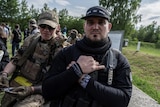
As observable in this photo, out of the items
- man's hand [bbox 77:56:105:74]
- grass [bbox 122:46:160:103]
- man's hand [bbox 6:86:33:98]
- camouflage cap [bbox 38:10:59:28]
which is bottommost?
grass [bbox 122:46:160:103]

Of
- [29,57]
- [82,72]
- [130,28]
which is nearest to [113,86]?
[82,72]

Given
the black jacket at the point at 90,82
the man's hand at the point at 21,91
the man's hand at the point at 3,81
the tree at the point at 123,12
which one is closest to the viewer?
the black jacket at the point at 90,82

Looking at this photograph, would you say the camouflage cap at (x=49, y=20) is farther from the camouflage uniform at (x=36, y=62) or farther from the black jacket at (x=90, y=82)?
the black jacket at (x=90, y=82)

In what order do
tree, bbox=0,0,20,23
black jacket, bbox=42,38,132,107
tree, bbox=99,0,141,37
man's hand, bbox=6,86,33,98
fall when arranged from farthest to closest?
tree, bbox=0,0,20,23
tree, bbox=99,0,141,37
man's hand, bbox=6,86,33,98
black jacket, bbox=42,38,132,107

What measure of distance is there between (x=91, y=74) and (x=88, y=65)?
8 centimetres

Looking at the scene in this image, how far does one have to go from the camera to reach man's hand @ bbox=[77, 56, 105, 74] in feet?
6.94

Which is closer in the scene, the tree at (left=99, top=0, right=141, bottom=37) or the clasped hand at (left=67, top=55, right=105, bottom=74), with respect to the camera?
the clasped hand at (left=67, top=55, right=105, bottom=74)

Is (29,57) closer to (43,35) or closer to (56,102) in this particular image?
(43,35)

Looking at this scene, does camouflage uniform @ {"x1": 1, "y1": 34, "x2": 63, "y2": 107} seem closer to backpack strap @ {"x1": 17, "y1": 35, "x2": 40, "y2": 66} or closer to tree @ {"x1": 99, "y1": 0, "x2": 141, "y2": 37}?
backpack strap @ {"x1": 17, "y1": 35, "x2": 40, "y2": 66}

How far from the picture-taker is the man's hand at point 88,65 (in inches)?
83.3

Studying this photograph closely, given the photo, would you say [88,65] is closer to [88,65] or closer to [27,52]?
[88,65]

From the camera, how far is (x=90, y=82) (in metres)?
2.09

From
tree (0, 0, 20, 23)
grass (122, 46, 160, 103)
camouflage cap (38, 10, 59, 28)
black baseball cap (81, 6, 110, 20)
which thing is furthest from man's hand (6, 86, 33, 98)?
tree (0, 0, 20, 23)

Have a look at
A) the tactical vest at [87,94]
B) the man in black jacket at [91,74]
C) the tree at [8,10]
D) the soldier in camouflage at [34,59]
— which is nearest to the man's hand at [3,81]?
the soldier in camouflage at [34,59]
